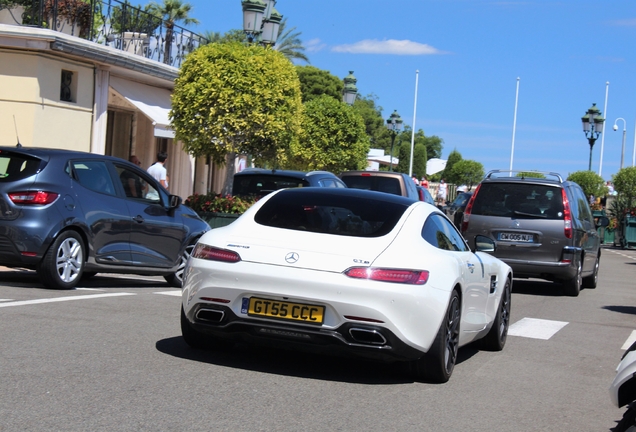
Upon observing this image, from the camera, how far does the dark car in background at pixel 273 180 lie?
1733cm

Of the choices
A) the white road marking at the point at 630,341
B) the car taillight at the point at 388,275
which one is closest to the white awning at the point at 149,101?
the white road marking at the point at 630,341

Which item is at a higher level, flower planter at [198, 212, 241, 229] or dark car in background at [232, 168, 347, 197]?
dark car in background at [232, 168, 347, 197]

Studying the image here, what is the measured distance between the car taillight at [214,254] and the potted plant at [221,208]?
39.0ft

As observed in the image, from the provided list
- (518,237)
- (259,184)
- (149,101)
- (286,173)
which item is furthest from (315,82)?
(518,237)

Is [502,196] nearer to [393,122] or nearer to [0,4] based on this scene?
[0,4]

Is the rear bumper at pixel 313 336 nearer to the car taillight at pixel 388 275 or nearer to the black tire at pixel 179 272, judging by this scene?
the car taillight at pixel 388 275

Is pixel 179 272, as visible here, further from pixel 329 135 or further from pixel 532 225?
pixel 329 135

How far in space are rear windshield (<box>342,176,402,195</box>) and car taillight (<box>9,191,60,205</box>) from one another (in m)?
11.6

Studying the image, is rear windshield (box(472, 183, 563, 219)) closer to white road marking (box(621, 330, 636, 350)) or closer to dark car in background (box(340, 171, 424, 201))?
white road marking (box(621, 330, 636, 350))

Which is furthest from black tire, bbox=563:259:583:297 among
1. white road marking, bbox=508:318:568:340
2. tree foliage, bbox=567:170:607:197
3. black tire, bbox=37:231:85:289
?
tree foliage, bbox=567:170:607:197

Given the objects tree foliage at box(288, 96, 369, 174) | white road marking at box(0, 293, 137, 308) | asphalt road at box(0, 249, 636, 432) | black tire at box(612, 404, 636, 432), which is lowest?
white road marking at box(0, 293, 137, 308)

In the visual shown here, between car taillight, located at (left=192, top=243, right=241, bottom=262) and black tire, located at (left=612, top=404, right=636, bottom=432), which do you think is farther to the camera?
car taillight, located at (left=192, top=243, right=241, bottom=262)

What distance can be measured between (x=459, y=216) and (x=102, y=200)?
9.72m

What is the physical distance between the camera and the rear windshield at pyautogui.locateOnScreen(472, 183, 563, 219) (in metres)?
15.2
